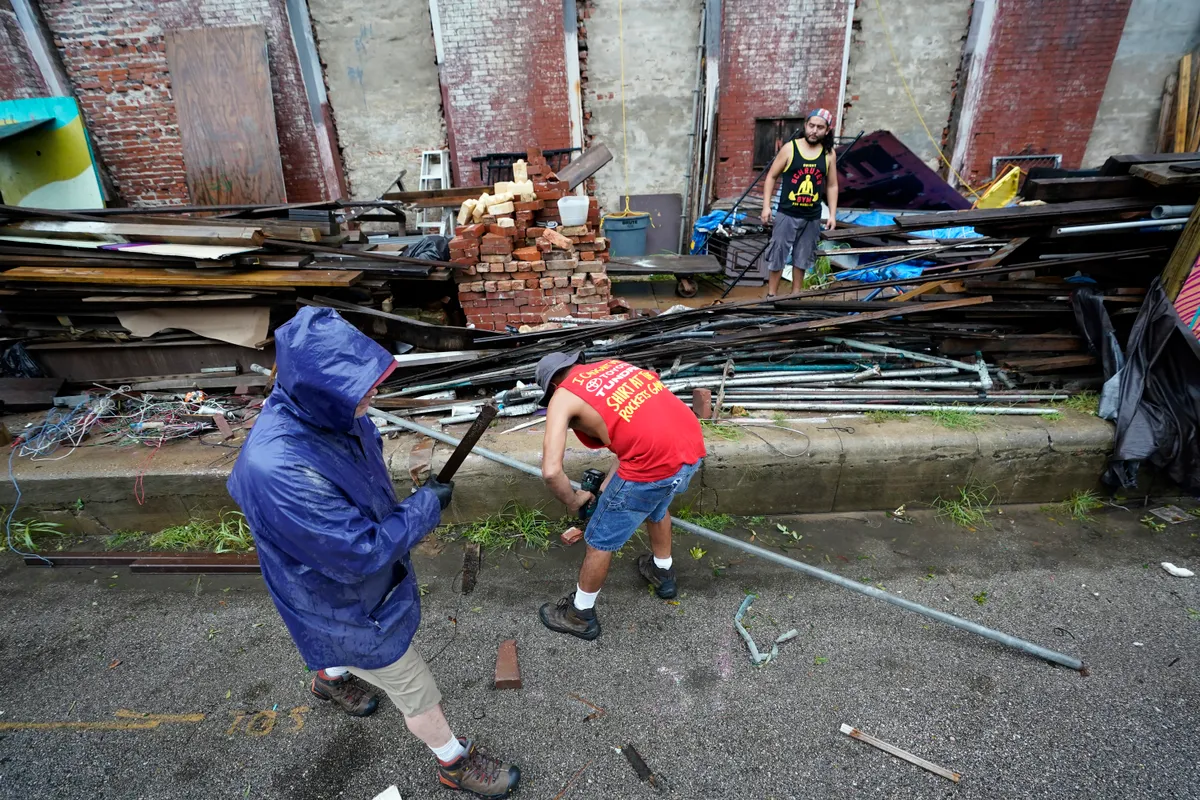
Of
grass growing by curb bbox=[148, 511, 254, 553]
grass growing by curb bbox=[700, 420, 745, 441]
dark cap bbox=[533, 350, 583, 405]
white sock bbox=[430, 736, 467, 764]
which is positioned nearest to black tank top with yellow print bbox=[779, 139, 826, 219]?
grass growing by curb bbox=[700, 420, 745, 441]

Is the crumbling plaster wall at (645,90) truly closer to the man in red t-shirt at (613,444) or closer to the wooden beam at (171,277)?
the wooden beam at (171,277)

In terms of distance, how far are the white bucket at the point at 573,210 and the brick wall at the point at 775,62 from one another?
4830 mm

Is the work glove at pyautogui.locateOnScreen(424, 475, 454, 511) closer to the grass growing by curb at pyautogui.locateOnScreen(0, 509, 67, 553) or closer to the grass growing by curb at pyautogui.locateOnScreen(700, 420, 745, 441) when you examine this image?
the grass growing by curb at pyautogui.locateOnScreen(700, 420, 745, 441)

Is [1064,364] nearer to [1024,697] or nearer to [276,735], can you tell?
[1024,697]

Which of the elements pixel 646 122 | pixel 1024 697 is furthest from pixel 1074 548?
pixel 646 122

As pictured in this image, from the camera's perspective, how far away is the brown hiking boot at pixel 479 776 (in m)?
2.24

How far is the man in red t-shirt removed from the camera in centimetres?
255

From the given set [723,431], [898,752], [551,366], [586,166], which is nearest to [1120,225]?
[723,431]

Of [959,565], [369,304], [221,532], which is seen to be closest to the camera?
[959,565]

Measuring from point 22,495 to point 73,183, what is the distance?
541 cm

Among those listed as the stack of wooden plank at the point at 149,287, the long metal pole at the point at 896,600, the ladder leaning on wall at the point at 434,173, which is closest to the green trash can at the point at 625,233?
the ladder leaning on wall at the point at 434,173

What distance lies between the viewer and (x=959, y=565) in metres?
3.41

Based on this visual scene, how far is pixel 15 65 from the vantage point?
782 cm

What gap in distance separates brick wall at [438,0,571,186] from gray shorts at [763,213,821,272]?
4554 millimetres
